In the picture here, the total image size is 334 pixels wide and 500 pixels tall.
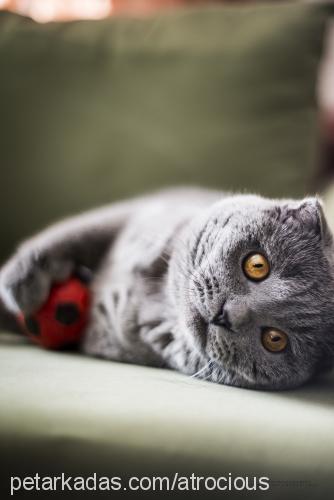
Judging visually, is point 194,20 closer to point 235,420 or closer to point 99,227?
point 99,227

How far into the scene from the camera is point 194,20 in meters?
1.66

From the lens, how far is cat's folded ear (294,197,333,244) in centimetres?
106

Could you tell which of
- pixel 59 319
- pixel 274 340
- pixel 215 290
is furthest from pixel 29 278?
pixel 274 340

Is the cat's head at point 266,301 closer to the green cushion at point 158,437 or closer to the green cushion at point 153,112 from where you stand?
the green cushion at point 158,437

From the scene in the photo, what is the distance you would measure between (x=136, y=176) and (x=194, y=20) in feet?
1.61

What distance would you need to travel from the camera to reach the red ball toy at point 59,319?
118 centimetres

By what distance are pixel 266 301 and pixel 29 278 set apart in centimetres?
51

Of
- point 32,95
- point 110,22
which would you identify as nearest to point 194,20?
point 110,22

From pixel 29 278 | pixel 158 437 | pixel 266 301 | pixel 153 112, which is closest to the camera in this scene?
pixel 158 437

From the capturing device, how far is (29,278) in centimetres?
120

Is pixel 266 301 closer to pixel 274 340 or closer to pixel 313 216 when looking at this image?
pixel 274 340

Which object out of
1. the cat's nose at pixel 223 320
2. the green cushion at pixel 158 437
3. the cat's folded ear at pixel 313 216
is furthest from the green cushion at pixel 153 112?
the green cushion at pixel 158 437

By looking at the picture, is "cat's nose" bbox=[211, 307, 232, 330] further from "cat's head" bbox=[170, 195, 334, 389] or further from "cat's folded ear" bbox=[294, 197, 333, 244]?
"cat's folded ear" bbox=[294, 197, 333, 244]

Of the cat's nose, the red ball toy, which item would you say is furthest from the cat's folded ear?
the red ball toy
